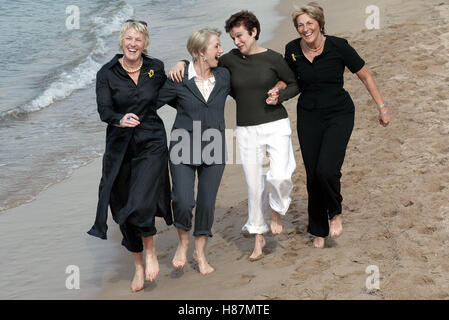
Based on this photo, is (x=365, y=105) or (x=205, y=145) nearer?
(x=205, y=145)

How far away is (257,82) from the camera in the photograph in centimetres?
541

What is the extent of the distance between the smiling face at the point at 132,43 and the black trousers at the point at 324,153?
135 centimetres

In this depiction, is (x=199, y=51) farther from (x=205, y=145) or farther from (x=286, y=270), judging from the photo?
(x=286, y=270)

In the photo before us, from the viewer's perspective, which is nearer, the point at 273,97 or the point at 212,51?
the point at 212,51

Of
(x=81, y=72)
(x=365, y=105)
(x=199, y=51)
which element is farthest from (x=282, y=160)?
(x=81, y=72)

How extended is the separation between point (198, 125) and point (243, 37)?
731 millimetres

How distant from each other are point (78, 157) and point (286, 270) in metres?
4.55

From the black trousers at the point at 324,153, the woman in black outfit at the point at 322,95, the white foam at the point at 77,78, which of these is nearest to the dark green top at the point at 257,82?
the woman in black outfit at the point at 322,95

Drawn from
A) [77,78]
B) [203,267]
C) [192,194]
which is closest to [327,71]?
[192,194]

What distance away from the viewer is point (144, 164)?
17.3ft

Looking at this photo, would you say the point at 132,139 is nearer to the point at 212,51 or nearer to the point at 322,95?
the point at 212,51

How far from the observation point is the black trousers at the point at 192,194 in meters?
5.31

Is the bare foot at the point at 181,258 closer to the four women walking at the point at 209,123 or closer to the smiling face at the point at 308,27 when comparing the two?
the four women walking at the point at 209,123
